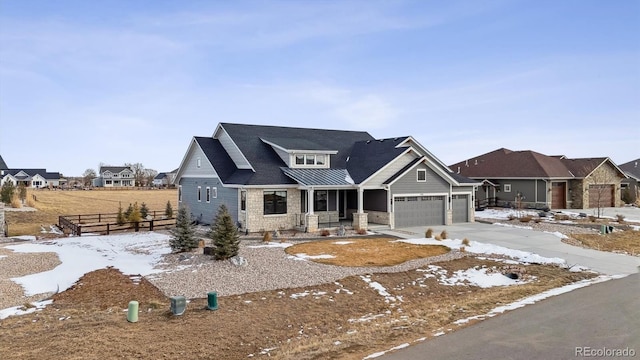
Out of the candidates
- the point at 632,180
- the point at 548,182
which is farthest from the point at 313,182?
the point at 632,180

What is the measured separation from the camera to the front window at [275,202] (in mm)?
24453

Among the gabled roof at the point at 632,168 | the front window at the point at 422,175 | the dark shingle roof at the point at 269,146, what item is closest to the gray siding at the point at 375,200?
the front window at the point at 422,175

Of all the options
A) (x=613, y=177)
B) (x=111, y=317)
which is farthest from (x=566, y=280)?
(x=613, y=177)

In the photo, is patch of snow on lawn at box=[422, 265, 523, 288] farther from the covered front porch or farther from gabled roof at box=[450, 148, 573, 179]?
gabled roof at box=[450, 148, 573, 179]

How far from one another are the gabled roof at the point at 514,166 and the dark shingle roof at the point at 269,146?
15268 millimetres

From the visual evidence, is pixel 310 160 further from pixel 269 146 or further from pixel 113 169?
pixel 113 169

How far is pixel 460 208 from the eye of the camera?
97.2ft

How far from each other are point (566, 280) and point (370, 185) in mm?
13349

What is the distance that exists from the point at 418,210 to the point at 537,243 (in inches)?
317

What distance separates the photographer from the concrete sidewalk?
15.9m

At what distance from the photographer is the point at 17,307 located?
11.1m

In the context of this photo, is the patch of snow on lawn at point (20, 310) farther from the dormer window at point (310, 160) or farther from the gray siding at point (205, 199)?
the dormer window at point (310, 160)

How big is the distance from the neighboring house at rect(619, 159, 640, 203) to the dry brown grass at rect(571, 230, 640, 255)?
26.1 metres

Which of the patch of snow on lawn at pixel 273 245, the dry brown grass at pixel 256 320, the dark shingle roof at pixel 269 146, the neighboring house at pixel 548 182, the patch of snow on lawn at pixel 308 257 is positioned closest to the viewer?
the dry brown grass at pixel 256 320
